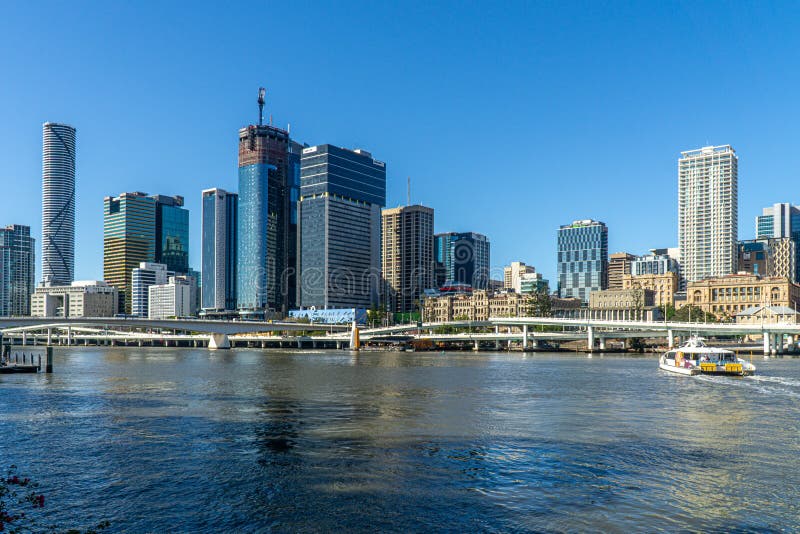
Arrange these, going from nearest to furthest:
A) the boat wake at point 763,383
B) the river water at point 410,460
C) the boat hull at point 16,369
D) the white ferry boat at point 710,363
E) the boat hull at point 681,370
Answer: the river water at point 410,460
the boat wake at point 763,383
the white ferry boat at point 710,363
the boat hull at point 681,370
the boat hull at point 16,369

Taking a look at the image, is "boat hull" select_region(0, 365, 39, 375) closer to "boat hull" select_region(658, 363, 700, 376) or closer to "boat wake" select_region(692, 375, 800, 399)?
"boat wake" select_region(692, 375, 800, 399)

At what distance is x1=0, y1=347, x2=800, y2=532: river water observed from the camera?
31.6 m

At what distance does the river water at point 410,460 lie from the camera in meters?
31.6

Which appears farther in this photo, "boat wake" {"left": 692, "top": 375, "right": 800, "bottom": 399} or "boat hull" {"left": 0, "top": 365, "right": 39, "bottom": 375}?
"boat hull" {"left": 0, "top": 365, "right": 39, "bottom": 375}

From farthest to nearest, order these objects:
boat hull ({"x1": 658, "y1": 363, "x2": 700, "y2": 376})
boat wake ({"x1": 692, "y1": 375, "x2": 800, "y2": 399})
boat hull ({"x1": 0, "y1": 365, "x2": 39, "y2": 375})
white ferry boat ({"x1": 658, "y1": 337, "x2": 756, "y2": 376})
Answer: boat hull ({"x1": 0, "y1": 365, "x2": 39, "y2": 375}), boat hull ({"x1": 658, "y1": 363, "x2": 700, "y2": 376}), white ferry boat ({"x1": 658, "y1": 337, "x2": 756, "y2": 376}), boat wake ({"x1": 692, "y1": 375, "x2": 800, "y2": 399})

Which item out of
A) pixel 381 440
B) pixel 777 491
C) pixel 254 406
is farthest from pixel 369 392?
pixel 777 491

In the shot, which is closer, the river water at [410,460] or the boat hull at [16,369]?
the river water at [410,460]

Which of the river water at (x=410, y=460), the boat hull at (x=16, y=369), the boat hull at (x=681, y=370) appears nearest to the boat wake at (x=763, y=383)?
the boat hull at (x=681, y=370)

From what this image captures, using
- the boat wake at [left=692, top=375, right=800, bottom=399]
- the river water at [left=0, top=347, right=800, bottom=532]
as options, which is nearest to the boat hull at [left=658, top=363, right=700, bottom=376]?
the boat wake at [left=692, top=375, right=800, bottom=399]

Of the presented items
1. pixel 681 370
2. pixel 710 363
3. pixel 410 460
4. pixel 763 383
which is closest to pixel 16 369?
pixel 410 460

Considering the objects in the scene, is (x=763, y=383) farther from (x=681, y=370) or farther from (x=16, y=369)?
(x=16, y=369)

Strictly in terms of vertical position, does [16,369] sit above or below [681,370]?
above

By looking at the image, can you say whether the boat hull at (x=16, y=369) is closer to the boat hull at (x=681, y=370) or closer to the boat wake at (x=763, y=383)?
the boat wake at (x=763, y=383)

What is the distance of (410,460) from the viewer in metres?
42.2
